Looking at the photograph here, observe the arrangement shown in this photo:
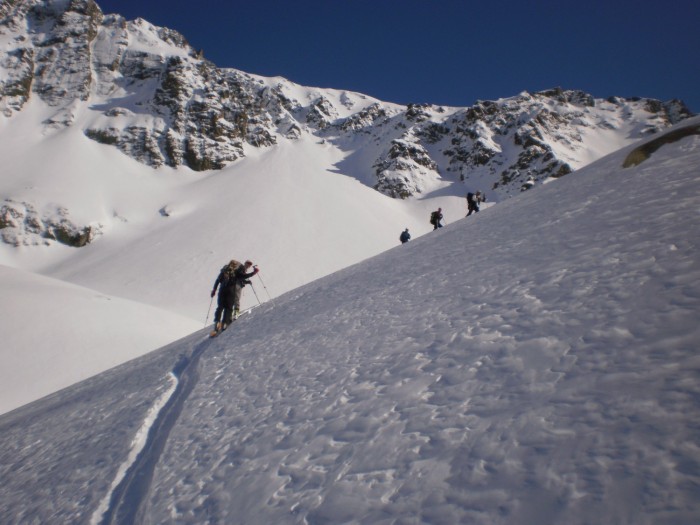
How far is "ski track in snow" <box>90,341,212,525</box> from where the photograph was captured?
3.73 metres

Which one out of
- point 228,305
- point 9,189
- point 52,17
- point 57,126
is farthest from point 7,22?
point 228,305

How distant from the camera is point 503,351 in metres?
3.76

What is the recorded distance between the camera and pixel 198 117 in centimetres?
8175

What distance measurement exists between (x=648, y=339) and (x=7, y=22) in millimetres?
133138

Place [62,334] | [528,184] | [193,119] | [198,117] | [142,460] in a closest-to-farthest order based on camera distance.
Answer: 1. [142,460]
2. [62,334]
3. [193,119]
4. [198,117]
5. [528,184]

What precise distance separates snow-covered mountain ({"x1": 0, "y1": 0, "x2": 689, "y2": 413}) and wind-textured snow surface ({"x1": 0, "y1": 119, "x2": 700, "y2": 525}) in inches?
461

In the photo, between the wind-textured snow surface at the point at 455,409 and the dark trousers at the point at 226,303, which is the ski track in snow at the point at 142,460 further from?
the dark trousers at the point at 226,303

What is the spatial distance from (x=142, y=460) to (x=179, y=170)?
79438mm

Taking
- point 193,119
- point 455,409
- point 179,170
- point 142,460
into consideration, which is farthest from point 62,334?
point 193,119

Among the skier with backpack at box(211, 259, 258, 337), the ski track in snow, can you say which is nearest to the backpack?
the skier with backpack at box(211, 259, 258, 337)

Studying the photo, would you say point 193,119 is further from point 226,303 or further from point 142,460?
point 142,460

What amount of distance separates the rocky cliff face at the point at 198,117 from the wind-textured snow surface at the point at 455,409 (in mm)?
79250

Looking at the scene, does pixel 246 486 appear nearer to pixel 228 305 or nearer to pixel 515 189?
pixel 228 305

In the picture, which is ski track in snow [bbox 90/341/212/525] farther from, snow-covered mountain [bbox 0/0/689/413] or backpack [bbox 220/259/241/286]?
snow-covered mountain [bbox 0/0/689/413]
